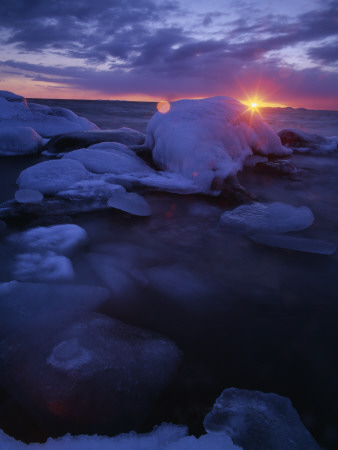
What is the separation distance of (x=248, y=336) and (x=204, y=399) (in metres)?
0.43

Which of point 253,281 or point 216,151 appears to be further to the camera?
point 216,151

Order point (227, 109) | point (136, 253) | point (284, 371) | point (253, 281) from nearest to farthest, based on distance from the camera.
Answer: point (284, 371), point (253, 281), point (136, 253), point (227, 109)

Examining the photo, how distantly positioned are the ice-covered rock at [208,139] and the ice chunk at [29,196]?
1.90 metres

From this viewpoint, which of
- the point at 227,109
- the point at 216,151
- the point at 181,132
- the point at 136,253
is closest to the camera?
the point at 136,253

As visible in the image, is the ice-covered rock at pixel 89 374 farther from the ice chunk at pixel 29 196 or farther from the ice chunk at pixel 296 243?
the ice chunk at pixel 29 196

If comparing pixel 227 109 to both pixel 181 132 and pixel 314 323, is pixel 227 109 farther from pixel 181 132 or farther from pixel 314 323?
pixel 314 323

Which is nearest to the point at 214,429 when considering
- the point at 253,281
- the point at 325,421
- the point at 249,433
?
the point at 249,433

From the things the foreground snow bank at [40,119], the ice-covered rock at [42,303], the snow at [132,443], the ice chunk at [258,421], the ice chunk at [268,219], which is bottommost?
the snow at [132,443]

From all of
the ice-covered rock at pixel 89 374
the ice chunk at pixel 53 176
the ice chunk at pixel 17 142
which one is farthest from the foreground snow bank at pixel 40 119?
the ice-covered rock at pixel 89 374

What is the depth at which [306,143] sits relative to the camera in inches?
304

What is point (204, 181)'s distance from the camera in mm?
3764

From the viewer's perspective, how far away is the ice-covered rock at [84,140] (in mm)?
5953

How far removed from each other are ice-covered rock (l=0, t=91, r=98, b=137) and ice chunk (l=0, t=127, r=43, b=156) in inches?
110

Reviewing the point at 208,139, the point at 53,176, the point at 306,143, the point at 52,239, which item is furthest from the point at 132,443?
the point at 306,143
